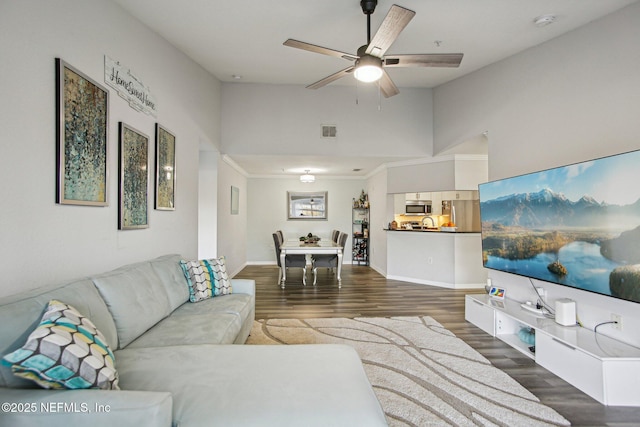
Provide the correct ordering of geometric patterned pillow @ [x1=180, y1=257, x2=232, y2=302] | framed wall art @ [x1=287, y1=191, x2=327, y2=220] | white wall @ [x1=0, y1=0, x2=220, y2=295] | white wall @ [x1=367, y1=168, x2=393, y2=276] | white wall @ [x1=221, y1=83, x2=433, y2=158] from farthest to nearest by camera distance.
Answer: framed wall art @ [x1=287, y1=191, x2=327, y2=220] < white wall @ [x1=367, y1=168, x2=393, y2=276] < white wall @ [x1=221, y1=83, x2=433, y2=158] < geometric patterned pillow @ [x1=180, y1=257, x2=232, y2=302] < white wall @ [x1=0, y1=0, x2=220, y2=295]

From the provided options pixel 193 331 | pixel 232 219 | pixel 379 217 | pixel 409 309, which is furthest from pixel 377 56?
pixel 379 217

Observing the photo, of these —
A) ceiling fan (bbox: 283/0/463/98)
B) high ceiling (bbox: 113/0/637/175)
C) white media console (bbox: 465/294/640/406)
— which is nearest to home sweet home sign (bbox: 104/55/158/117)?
high ceiling (bbox: 113/0/637/175)

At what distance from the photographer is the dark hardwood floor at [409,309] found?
6.54 feet

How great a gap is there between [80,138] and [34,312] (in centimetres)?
124

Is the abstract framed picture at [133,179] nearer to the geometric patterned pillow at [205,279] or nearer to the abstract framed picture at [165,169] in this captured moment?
the abstract framed picture at [165,169]

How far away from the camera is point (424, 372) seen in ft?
7.89

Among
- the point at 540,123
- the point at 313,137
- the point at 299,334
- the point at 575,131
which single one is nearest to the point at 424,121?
the point at 313,137

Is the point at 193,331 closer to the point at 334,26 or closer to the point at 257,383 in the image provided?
the point at 257,383

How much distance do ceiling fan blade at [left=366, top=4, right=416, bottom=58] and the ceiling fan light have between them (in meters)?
0.05

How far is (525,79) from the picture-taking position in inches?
137

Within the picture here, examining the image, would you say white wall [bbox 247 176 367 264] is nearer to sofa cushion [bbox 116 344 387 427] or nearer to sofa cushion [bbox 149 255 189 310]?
sofa cushion [bbox 149 255 189 310]

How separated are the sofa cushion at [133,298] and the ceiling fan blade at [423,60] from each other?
258 cm

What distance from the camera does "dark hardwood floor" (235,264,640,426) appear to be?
199 centimetres

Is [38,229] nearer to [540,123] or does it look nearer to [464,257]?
[540,123]
